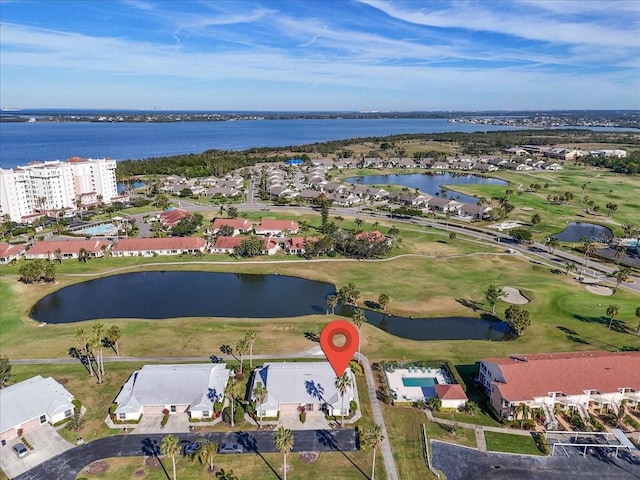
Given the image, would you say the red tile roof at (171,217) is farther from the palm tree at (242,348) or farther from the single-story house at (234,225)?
the palm tree at (242,348)

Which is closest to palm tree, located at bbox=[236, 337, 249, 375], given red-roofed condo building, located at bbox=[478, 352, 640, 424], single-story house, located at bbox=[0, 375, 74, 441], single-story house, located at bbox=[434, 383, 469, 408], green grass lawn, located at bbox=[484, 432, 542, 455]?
single-story house, located at bbox=[0, 375, 74, 441]

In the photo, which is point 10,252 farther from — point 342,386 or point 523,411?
point 523,411

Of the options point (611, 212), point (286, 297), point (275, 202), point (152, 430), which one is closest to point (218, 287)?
point (286, 297)

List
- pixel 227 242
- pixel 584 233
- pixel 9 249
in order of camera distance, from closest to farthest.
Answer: pixel 9 249 → pixel 227 242 → pixel 584 233

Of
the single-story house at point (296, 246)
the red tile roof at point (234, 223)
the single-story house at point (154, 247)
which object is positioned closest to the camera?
the single-story house at point (154, 247)

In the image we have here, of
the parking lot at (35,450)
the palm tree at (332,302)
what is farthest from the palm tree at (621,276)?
the parking lot at (35,450)

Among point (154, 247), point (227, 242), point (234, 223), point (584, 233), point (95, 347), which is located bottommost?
point (584, 233)

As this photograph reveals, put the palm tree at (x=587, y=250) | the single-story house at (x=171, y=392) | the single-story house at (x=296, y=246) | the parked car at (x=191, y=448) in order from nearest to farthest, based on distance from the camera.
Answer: the parked car at (x=191, y=448), the single-story house at (x=171, y=392), the palm tree at (x=587, y=250), the single-story house at (x=296, y=246)

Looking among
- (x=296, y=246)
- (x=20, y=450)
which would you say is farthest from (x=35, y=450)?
(x=296, y=246)
